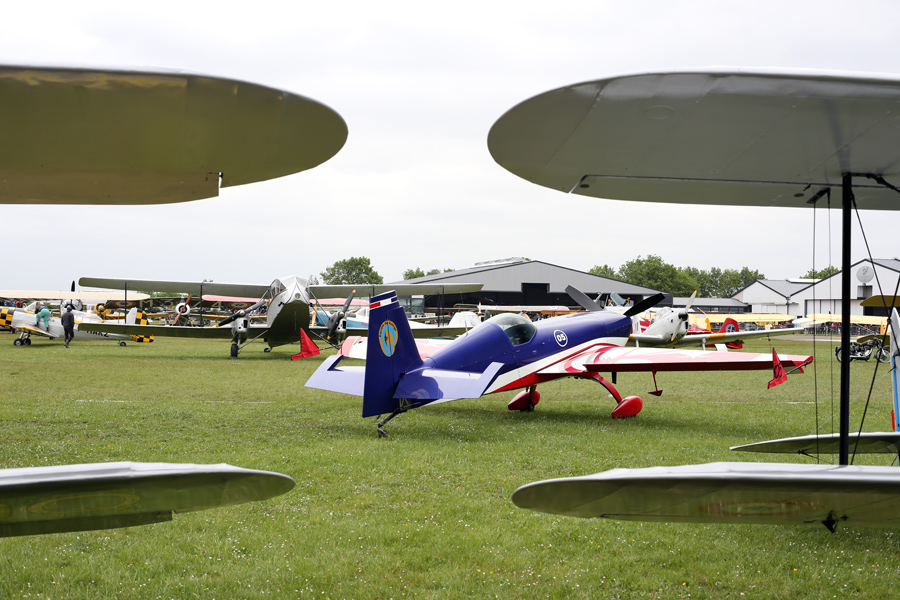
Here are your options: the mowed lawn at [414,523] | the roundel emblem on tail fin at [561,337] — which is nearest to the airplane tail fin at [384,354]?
the mowed lawn at [414,523]

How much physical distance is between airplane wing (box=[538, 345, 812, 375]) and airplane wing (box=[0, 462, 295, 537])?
25.1ft

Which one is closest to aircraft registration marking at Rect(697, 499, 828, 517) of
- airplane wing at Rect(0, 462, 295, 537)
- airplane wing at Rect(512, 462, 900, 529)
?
airplane wing at Rect(512, 462, 900, 529)

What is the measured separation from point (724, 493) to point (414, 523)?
2.87m

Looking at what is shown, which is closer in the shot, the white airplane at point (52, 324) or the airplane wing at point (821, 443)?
the airplane wing at point (821, 443)

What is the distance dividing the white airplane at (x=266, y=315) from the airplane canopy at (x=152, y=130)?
1579 centimetres

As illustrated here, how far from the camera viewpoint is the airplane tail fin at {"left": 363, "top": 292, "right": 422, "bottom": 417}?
6895 mm

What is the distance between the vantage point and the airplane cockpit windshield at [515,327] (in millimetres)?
8570

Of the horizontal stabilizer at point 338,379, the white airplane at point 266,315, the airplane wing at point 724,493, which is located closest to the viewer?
the airplane wing at point 724,493

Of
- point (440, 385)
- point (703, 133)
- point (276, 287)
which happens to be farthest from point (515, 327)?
point (276, 287)

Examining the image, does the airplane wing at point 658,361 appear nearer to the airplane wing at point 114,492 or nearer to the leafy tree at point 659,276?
the airplane wing at point 114,492

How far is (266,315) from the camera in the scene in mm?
20859

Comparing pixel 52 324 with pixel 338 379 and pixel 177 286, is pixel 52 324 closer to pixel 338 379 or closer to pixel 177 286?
pixel 177 286

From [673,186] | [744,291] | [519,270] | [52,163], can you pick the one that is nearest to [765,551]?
[673,186]

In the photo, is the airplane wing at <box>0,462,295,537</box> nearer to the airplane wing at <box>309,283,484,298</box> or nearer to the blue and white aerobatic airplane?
the blue and white aerobatic airplane
